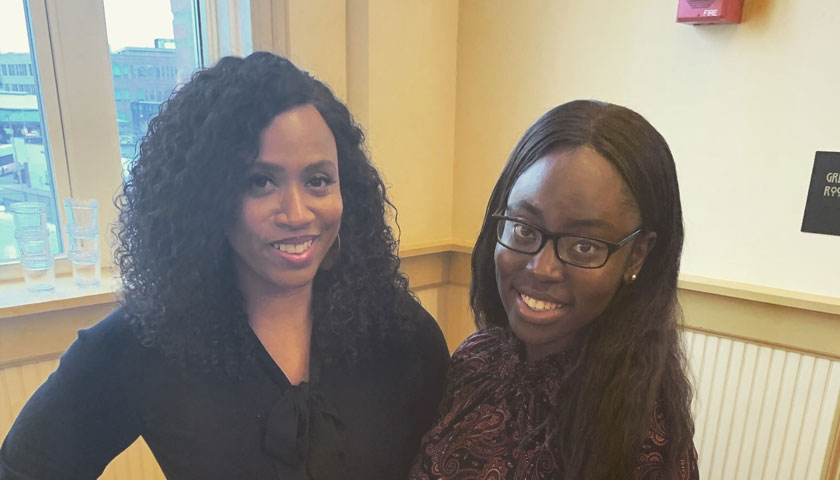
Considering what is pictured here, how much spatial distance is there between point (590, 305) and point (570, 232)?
114 mm

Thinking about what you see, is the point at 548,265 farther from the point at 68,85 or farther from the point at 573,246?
the point at 68,85

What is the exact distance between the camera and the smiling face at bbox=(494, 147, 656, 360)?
0.75 m

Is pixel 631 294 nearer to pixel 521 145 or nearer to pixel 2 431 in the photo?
pixel 521 145

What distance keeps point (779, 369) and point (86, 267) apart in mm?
1905

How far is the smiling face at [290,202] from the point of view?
834 mm

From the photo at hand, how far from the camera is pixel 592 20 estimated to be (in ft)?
5.98

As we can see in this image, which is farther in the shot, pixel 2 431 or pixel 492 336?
pixel 2 431

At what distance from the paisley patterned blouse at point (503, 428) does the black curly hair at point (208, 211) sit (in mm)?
196

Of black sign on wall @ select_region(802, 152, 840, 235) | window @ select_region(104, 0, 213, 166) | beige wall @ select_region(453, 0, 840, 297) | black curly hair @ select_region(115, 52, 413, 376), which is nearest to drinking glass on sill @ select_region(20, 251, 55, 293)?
window @ select_region(104, 0, 213, 166)

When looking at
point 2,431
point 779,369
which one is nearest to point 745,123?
point 779,369

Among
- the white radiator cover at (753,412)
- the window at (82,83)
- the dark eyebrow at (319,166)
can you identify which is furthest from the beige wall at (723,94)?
the dark eyebrow at (319,166)

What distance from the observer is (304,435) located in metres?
0.88

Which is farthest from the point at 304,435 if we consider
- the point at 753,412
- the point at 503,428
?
the point at 753,412

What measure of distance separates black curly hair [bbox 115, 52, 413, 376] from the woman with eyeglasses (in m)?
0.28
